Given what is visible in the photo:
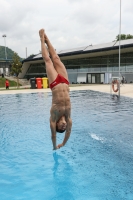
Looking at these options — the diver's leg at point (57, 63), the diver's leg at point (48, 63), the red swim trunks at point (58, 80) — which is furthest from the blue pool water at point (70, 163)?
the diver's leg at point (57, 63)

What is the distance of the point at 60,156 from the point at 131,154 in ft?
6.98

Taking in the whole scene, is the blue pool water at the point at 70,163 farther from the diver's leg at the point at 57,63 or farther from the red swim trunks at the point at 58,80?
the diver's leg at the point at 57,63

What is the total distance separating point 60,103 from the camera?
5.63 m

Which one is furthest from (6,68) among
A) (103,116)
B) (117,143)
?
(117,143)

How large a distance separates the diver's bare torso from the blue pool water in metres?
1.48

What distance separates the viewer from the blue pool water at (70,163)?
4.78m

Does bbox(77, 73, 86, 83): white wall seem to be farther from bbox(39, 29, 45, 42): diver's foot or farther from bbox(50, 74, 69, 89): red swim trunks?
bbox(50, 74, 69, 89): red swim trunks

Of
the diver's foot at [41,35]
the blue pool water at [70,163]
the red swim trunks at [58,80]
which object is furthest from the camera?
the diver's foot at [41,35]

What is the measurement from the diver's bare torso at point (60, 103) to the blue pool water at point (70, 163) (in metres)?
1.48

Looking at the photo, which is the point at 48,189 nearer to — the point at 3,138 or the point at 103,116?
the point at 3,138

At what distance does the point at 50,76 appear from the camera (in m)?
5.77

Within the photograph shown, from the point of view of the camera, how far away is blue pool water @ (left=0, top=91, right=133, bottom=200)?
4782 millimetres

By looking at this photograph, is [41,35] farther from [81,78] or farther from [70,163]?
[81,78]

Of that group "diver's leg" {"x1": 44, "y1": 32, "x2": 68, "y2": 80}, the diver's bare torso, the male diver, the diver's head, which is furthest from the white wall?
the diver's head
